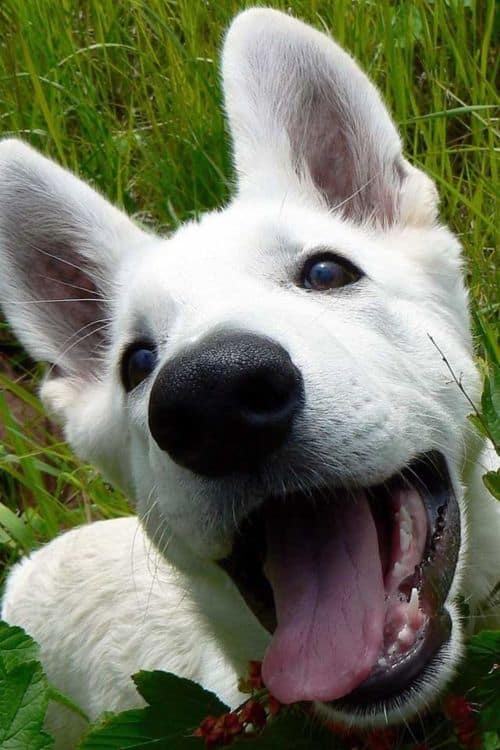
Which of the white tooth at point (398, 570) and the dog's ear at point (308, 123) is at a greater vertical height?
the dog's ear at point (308, 123)

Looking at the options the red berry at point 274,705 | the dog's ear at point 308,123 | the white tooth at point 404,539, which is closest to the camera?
the red berry at point 274,705

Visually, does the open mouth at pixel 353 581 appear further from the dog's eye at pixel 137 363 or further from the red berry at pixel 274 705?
the dog's eye at pixel 137 363

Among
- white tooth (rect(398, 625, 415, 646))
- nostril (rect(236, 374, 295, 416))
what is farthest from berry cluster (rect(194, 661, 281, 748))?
nostril (rect(236, 374, 295, 416))

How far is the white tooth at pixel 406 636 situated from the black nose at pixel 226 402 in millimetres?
429

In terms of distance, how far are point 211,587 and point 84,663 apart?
1.05 meters

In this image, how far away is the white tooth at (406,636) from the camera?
6.42 feet

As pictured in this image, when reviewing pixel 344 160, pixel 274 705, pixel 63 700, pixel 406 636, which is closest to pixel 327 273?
pixel 344 160

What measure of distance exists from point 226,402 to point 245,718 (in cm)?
62

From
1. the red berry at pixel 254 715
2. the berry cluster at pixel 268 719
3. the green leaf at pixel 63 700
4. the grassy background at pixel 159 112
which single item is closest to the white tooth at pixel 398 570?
the berry cluster at pixel 268 719

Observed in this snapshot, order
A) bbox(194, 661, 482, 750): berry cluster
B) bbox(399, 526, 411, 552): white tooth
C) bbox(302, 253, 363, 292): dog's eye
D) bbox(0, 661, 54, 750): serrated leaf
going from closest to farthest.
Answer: bbox(0, 661, 54, 750): serrated leaf < bbox(194, 661, 482, 750): berry cluster < bbox(399, 526, 411, 552): white tooth < bbox(302, 253, 363, 292): dog's eye

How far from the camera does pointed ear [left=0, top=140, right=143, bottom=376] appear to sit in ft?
9.22

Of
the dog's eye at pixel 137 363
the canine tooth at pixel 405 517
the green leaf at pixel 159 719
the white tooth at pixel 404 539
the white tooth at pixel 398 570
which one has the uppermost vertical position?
the dog's eye at pixel 137 363

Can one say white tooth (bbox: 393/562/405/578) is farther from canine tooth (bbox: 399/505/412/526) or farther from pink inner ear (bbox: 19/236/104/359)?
pink inner ear (bbox: 19/236/104/359)

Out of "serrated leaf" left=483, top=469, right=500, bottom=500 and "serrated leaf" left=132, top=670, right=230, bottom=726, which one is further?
"serrated leaf" left=132, top=670, right=230, bottom=726
